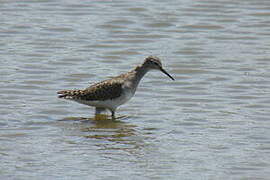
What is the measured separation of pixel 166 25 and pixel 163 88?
172 inches

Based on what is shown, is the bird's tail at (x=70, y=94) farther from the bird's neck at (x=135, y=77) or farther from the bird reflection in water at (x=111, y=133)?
the bird's neck at (x=135, y=77)

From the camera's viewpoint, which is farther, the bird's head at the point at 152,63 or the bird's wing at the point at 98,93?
the bird's head at the point at 152,63

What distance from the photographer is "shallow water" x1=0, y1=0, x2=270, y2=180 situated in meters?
10.6

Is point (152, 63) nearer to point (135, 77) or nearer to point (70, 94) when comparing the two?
point (135, 77)

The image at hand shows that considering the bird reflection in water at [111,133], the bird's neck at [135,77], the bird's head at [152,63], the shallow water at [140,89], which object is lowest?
the bird reflection in water at [111,133]

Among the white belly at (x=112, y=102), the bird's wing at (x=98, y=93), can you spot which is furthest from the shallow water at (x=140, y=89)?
the bird's wing at (x=98, y=93)

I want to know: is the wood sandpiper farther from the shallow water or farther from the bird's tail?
the shallow water

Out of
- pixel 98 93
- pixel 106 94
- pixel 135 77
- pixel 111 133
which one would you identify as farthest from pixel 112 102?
pixel 111 133

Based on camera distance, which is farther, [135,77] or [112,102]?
[135,77]

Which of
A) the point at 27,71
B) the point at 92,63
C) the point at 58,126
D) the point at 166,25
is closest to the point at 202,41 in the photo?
the point at 166,25

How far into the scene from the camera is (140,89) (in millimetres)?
14750

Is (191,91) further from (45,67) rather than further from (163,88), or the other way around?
(45,67)

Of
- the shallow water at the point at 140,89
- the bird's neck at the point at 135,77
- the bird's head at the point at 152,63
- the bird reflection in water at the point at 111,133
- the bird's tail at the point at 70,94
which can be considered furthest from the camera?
the bird's head at the point at 152,63

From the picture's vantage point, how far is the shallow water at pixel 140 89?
10.6 m
